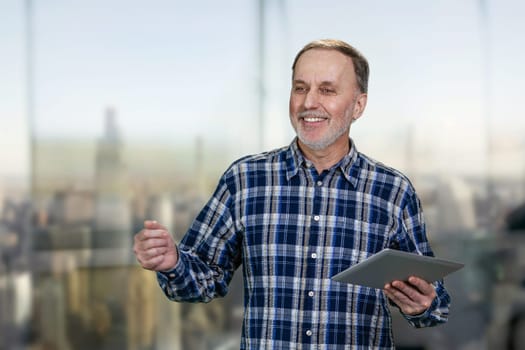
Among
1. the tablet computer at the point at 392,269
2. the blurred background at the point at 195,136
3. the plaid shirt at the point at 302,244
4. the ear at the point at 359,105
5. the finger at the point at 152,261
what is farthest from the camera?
the blurred background at the point at 195,136

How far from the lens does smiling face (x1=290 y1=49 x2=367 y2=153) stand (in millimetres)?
1679

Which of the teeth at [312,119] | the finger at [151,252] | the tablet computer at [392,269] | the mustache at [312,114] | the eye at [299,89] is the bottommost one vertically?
the tablet computer at [392,269]

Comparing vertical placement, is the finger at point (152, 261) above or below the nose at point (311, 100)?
below

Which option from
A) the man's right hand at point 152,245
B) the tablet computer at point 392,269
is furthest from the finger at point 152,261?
the tablet computer at point 392,269

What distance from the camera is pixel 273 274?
1657mm

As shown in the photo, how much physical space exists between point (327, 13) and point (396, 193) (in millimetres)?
1910

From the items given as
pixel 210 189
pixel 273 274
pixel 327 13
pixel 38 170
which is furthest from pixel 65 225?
pixel 273 274

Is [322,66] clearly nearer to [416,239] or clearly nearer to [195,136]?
[416,239]

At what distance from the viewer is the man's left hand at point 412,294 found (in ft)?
5.04

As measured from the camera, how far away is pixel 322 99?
1688 millimetres

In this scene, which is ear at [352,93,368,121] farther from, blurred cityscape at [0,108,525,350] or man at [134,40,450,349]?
blurred cityscape at [0,108,525,350]

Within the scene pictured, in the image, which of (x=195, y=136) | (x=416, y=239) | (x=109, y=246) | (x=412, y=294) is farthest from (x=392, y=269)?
(x=109, y=246)

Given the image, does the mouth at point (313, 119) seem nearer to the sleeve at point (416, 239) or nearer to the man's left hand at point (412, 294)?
the sleeve at point (416, 239)

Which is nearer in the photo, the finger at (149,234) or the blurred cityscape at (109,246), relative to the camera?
the finger at (149,234)
